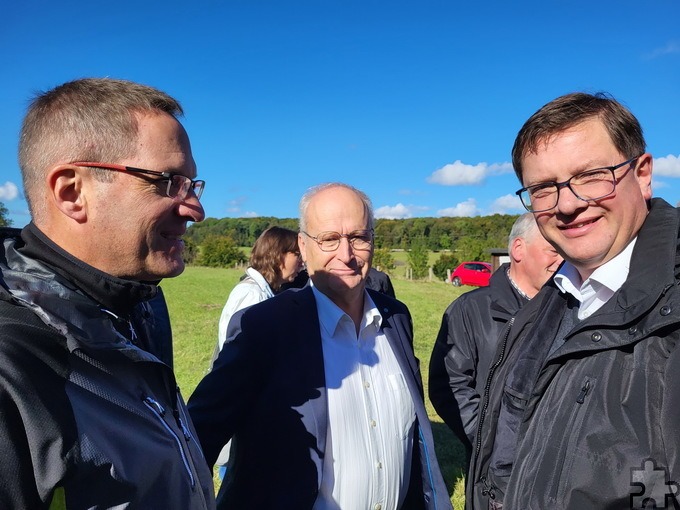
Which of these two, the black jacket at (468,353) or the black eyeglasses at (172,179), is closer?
the black eyeglasses at (172,179)

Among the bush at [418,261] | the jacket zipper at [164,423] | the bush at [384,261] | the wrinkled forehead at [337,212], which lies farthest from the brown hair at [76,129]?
the bush at [384,261]

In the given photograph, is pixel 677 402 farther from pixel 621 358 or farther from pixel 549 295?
pixel 549 295

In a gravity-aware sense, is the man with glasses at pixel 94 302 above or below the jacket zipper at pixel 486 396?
above

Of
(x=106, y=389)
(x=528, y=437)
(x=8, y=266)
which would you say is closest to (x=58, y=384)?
(x=106, y=389)

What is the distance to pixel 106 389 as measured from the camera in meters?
1.12

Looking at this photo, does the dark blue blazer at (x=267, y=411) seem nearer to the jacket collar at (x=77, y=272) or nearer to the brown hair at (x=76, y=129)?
the jacket collar at (x=77, y=272)

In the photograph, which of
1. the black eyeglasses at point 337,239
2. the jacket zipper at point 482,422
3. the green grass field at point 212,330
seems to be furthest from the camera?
the green grass field at point 212,330

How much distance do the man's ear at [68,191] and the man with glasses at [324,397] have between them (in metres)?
1.02

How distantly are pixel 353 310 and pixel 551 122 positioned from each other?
4.39 feet

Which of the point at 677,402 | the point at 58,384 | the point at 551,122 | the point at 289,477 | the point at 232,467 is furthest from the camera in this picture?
the point at 232,467

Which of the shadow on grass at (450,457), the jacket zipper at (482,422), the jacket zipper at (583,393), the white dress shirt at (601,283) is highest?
the white dress shirt at (601,283)

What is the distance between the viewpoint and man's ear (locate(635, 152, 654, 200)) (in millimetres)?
1752

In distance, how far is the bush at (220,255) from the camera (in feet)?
163

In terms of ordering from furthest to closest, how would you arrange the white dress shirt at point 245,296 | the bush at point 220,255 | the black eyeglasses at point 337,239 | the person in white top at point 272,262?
the bush at point 220,255 < the person in white top at point 272,262 < the white dress shirt at point 245,296 < the black eyeglasses at point 337,239
